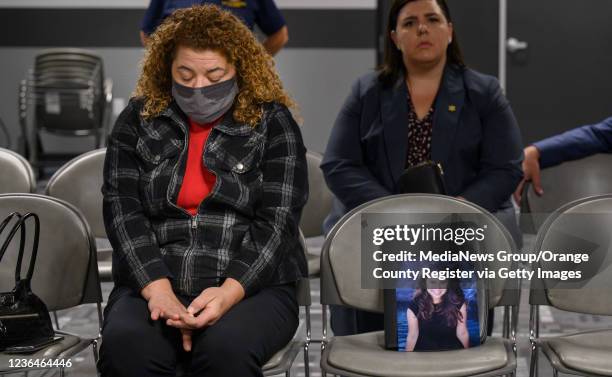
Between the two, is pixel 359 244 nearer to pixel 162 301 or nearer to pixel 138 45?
pixel 162 301

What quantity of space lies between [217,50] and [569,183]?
1508mm

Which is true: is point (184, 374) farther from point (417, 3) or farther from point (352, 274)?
point (417, 3)

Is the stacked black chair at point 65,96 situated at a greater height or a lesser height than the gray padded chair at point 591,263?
greater

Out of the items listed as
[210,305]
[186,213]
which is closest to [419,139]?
[186,213]

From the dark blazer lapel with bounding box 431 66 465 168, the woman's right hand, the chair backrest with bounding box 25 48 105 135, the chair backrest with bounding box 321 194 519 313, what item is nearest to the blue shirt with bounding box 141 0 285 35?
the dark blazer lapel with bounding box 431 66 465 168

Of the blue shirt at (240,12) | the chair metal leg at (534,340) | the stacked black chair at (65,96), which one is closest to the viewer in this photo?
the chair metal leg at (534,340)

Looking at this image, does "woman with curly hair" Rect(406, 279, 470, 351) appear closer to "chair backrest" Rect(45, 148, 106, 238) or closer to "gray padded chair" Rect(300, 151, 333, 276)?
"gray padded chair" Rect(300, 151, 333, 276)

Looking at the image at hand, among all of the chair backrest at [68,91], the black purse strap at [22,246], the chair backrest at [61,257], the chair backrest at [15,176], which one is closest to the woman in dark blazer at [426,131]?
the chair backrest at [61,257]

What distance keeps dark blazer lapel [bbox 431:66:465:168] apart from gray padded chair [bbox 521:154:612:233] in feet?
1.74

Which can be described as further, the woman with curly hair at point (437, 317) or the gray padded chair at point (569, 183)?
the gray padded chair at point (569, 183)

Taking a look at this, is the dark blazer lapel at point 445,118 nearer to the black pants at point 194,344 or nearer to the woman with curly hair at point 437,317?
the woman with curly hair at point 437,317

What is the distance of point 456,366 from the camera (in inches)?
87.7

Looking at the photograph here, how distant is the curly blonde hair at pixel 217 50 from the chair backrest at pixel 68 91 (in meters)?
4.77

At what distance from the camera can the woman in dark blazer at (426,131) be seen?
2951mm
